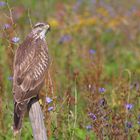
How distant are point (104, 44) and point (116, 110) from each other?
182 inches

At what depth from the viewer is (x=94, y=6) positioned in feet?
40.7

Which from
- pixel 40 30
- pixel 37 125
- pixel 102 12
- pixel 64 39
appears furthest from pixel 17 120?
pixel 102 12

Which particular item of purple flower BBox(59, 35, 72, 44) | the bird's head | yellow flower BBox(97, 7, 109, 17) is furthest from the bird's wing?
yellow flower BBox(97, 7, 109, 17)

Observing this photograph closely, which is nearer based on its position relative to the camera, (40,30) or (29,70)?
(29,70)

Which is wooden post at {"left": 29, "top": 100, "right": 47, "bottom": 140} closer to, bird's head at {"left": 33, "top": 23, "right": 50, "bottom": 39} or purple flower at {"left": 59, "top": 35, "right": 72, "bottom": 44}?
bird's head at {"left": 33, "top": 23, "right": 50, "bottom": 39}

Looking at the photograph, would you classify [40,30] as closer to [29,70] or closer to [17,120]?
[29,70]

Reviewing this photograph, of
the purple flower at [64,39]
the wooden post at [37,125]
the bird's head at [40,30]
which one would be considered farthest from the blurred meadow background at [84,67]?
the wooden post at [37,125]

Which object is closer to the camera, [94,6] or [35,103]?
[35,103]

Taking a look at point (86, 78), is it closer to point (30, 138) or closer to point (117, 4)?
point (30, 138)

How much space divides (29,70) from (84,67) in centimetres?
410

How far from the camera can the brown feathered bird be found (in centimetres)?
503

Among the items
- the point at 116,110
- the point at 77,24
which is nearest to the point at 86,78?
the point at 116,110

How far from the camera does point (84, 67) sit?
9203 millimetres

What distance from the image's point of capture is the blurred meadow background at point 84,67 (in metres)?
5.83
